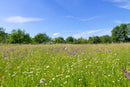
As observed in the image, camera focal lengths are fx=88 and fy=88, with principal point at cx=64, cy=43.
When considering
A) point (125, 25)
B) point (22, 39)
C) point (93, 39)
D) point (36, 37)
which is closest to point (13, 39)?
point (22, 39)

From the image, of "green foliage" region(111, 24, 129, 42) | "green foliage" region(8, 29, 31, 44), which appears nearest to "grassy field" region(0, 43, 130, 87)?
"green foliage" region(8, 29, 31, 44)

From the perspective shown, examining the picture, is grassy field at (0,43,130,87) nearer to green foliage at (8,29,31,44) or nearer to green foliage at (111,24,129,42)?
green foliage at (8,29,31,44)

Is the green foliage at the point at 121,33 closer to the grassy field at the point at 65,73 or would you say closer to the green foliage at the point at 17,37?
the green foliage at the point at 17,37

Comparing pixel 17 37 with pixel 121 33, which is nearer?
pixel 17 37

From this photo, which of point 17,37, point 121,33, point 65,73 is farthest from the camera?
point 121,33

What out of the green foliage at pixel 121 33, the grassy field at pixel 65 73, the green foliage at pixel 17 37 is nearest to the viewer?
the grassy field at pixel 65 73

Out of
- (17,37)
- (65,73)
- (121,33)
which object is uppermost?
(121,33)

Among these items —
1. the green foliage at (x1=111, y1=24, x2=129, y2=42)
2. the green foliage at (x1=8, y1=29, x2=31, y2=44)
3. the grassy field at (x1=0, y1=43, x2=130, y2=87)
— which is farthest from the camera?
the green foliage at (x1=111, y1=24, x2=129, y2=42)

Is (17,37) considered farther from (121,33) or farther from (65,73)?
(121,33)

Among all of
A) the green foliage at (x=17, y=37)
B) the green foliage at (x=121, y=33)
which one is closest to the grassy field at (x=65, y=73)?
the green foliage at (x=17, y=37)

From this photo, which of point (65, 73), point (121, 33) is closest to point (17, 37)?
point (65, 73)

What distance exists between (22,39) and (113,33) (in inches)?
1801

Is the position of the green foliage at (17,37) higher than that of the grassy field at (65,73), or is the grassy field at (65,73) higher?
the green foliage at (17,37)

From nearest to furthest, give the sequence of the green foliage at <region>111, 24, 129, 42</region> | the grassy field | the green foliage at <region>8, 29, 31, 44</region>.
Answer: the grassy field, the green foliage at <region>8, 29, 31, 44</region>, the green foliage at <region>111, 24, 129, 42</region>
